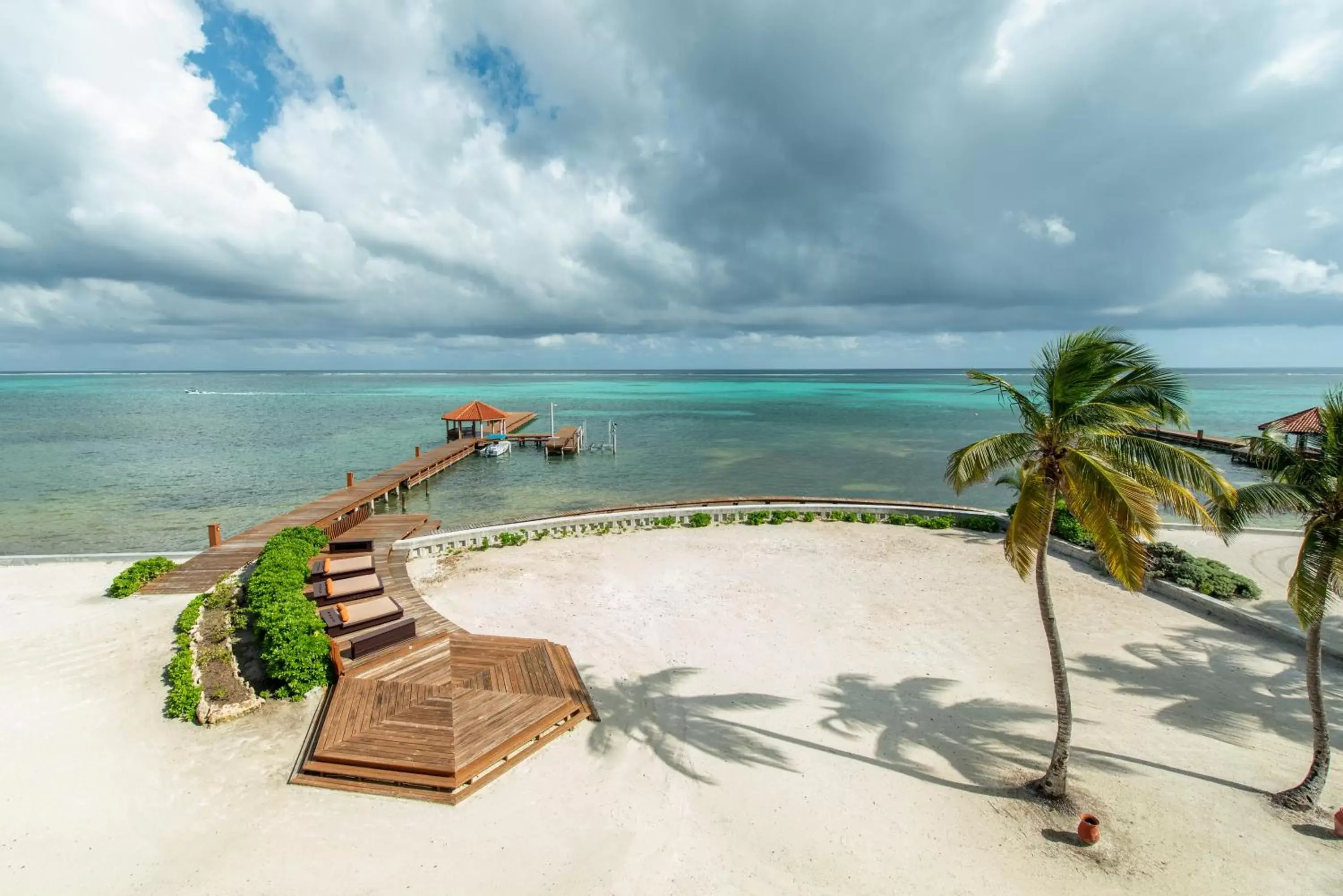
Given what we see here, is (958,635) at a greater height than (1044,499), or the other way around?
(1044,499)

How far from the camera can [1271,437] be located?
8086mm

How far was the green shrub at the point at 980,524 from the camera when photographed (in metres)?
21.2

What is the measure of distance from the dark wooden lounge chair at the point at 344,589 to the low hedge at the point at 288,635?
12.0 inches

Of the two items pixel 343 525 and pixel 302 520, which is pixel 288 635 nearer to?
pixel 343 525

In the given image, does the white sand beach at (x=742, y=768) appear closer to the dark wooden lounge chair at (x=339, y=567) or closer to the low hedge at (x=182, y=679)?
the low hedge at (x=182, y=679)

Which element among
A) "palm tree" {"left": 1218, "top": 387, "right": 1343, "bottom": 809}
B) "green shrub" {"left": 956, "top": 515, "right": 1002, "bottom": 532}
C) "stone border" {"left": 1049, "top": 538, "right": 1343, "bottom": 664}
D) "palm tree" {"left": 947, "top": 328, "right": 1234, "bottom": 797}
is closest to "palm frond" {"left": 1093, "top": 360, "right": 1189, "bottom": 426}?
"palm tree" {"left": 947, "top": 328, "right": 1234, "bottom": 797}

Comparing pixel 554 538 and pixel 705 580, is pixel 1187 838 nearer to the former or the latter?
pixel 705 580

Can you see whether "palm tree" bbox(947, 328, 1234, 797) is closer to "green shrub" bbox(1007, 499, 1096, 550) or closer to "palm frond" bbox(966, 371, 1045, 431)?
"palm frond" bbox(966, 371, 1045, 431)

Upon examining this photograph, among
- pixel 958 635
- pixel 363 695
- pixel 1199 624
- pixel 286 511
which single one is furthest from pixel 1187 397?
pixel 286 511

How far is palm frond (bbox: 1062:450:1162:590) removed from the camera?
6.59 meters

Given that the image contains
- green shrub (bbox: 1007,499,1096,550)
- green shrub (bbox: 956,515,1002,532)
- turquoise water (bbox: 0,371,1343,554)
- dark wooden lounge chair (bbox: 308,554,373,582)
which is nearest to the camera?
dark wooden lounge chair (bbox: 308,554,373,582)

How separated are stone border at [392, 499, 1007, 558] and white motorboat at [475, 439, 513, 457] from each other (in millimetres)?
27311

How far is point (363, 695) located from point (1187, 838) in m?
12.1

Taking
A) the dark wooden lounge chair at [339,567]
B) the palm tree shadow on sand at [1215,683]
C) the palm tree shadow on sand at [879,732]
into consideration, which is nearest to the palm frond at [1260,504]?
the palm tree shadow on sand at [879,732]
